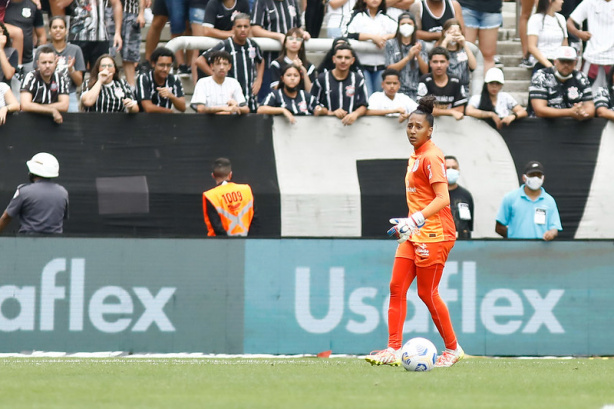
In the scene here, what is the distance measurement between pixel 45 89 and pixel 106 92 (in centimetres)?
76

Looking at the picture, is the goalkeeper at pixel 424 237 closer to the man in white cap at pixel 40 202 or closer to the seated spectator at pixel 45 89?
the man in white cap at pixel 40 202

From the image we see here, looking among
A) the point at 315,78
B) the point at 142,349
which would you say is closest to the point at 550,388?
the point at 142,349

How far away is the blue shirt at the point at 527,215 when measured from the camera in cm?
1326

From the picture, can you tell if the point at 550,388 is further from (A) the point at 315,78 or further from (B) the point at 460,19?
(B) the point at 460,19

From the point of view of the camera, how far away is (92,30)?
52.4ft

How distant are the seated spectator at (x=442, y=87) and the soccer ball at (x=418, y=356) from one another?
579 cm

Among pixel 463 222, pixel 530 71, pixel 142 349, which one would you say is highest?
pixel 530 71

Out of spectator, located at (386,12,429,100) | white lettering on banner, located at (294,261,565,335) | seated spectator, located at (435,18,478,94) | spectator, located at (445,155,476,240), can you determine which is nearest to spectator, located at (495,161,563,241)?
spectator, located at (445,155,476,240)

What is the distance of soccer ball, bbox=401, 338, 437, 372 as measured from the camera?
9.16 metres

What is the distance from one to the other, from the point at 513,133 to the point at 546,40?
8.56 feet

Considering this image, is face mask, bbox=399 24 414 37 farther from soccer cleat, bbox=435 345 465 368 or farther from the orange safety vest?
soccer cleat, bbox=435 345 465 368

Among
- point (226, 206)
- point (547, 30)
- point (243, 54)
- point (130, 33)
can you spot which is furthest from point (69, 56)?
point (547, 30)

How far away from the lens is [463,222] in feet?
44.6

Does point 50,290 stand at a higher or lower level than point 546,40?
lower
